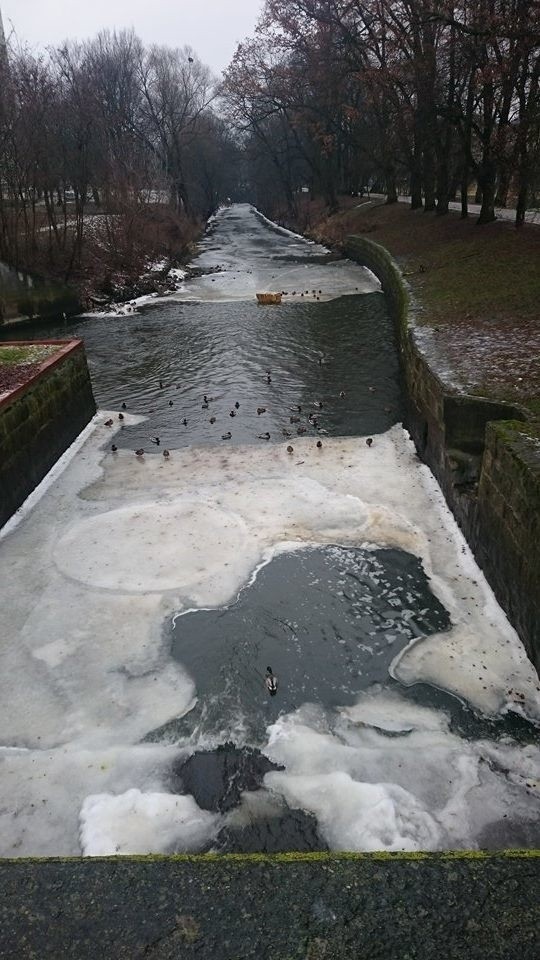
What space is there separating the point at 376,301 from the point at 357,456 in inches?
519

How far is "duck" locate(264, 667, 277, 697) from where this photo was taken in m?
5.48

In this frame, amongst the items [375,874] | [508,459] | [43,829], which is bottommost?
[43,829]

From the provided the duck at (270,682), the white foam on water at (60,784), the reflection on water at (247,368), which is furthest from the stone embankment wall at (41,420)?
the duck at (270,682)

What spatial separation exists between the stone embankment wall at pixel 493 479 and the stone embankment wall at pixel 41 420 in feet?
19.4

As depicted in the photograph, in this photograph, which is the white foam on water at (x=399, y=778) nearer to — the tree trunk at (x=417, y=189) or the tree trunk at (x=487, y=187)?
the tree trunk at (x=487, y=187)

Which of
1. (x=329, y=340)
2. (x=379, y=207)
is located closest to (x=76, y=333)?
(x=329, y=340)

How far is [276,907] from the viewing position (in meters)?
2.88

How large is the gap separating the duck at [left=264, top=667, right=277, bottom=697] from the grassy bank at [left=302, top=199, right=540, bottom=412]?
4.51 m

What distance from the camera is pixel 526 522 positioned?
228 inches

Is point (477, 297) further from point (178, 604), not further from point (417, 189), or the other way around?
point (417, 189)

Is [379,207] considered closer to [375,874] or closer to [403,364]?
[403,364]

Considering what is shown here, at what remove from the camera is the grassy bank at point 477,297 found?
920 cm

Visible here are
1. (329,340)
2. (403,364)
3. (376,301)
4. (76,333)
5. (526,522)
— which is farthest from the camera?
(376,301)

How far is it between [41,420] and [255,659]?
6.08 metres
